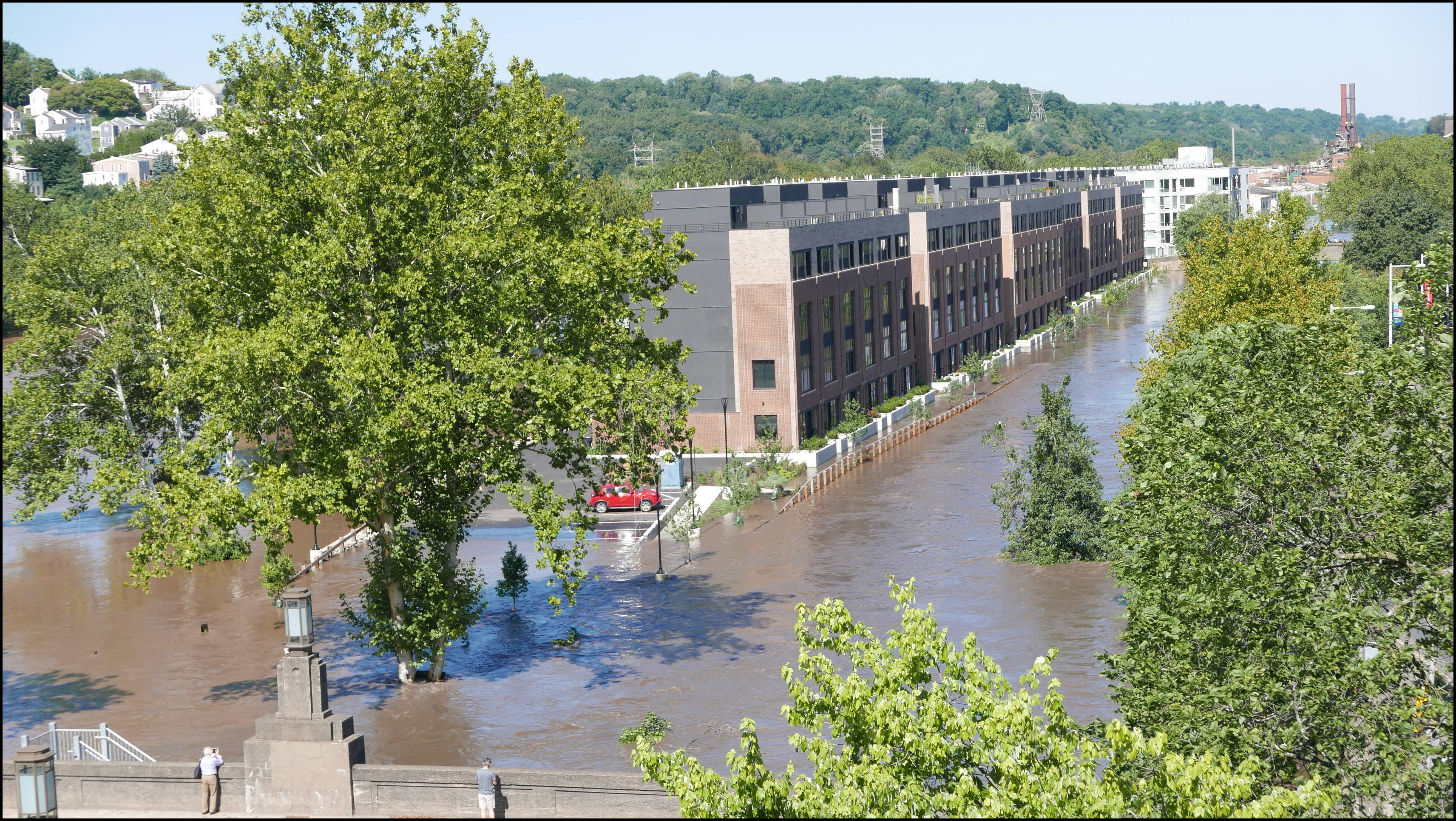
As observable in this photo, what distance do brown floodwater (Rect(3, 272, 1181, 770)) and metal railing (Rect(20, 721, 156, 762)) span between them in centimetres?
104

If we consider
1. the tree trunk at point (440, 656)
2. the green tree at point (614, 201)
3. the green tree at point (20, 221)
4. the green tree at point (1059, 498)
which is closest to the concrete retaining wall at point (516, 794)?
the tree trunk at point (440, 656)

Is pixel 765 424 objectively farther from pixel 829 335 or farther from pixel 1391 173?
pixel 1391 173

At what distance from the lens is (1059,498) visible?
48719 millimetres

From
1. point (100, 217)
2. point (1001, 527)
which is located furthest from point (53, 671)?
point (100, 217)

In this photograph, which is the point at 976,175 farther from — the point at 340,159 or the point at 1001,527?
the point at 340,159

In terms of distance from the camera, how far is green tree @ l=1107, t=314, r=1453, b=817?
63.6 feet

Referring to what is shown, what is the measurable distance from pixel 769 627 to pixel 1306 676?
22.6 m

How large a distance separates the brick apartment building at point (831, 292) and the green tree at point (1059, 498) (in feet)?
55.5

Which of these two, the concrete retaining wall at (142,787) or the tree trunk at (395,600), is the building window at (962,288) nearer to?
the tree trunk at (395,600)

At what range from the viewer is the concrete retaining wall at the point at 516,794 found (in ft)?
88.7

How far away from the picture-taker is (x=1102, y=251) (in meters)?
152

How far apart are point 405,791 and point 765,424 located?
4345cm

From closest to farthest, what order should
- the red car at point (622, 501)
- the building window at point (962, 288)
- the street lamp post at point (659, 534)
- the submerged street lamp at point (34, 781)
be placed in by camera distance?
the submerged street lamp at point (34, 781), the street lamp post at point (659, 534), the red car at point (622, 501), the building window at point (962, 288)

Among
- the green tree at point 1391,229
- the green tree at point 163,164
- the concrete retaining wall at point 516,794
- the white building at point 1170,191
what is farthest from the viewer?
the white building at point 1170,191
